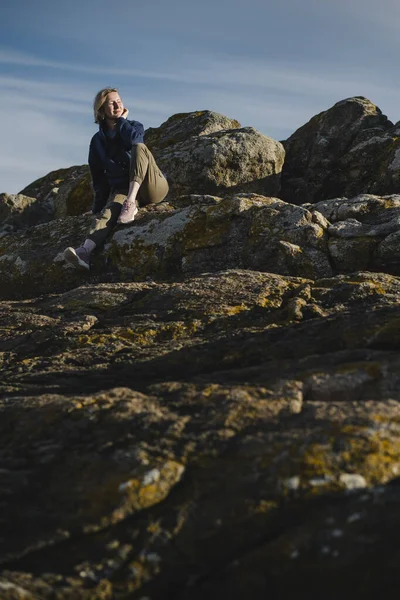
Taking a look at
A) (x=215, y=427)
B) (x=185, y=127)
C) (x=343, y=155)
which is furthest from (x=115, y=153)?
(x=215, y=427)

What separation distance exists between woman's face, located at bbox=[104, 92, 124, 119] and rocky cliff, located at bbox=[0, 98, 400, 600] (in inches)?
157

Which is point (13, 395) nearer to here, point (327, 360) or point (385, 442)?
point (327, 360)

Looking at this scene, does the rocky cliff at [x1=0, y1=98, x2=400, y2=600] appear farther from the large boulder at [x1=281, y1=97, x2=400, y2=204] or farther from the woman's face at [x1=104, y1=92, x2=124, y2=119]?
the large boulder at [x1=281, y1=97, x2=400, y2=204]

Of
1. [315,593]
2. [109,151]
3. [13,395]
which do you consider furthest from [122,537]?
[109,151]

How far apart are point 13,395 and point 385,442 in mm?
3877

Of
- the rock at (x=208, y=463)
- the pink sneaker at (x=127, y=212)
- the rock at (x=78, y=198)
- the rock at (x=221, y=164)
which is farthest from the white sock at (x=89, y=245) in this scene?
the rock at (x=78, y=198)

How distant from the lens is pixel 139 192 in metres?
13.4

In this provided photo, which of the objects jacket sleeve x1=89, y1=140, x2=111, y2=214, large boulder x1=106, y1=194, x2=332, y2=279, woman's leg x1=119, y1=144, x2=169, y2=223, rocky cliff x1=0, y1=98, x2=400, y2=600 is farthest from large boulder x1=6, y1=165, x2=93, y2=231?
rocky cliff x1=0, y1=98, x2=400, y2=600

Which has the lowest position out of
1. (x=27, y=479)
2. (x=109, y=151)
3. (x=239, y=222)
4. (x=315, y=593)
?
(x=315, y=593)

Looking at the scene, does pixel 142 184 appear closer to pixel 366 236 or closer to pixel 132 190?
pixel 132 190

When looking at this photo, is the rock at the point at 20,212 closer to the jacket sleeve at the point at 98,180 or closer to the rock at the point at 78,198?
the rock at the point at 78,198

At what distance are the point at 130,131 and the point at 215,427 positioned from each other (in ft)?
30.5

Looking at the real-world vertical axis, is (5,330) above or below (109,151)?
below

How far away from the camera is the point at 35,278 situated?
1203cm
